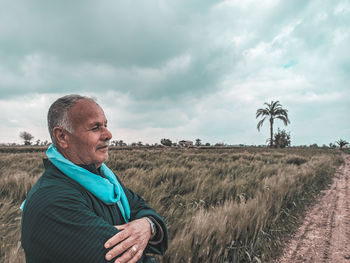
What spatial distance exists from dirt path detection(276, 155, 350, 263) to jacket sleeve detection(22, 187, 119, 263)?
9.19 feet

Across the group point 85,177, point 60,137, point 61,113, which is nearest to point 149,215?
point 85,177

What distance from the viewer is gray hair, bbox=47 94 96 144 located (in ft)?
3.82

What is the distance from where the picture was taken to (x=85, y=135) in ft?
3.88

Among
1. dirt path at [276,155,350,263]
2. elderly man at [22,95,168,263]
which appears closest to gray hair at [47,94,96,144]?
elderly man at [22,95,168,263]

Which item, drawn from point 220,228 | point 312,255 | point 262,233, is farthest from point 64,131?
point 312,255

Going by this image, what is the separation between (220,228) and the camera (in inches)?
86.2

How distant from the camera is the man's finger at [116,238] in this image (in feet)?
3.02

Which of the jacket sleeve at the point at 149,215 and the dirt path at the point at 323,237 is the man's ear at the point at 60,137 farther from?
the dirt path at the point at 323,237

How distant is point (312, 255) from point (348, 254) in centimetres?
51

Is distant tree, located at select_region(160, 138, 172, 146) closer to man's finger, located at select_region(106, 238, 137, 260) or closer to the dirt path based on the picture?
the dirt path

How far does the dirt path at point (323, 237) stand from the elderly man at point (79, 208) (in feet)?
8.38

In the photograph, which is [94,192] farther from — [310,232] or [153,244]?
[310,232]

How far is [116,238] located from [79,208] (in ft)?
0.75

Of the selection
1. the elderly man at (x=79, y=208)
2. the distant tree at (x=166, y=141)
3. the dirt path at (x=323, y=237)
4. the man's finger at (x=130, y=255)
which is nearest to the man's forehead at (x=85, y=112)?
the elderly man at (x=79, y=208)
